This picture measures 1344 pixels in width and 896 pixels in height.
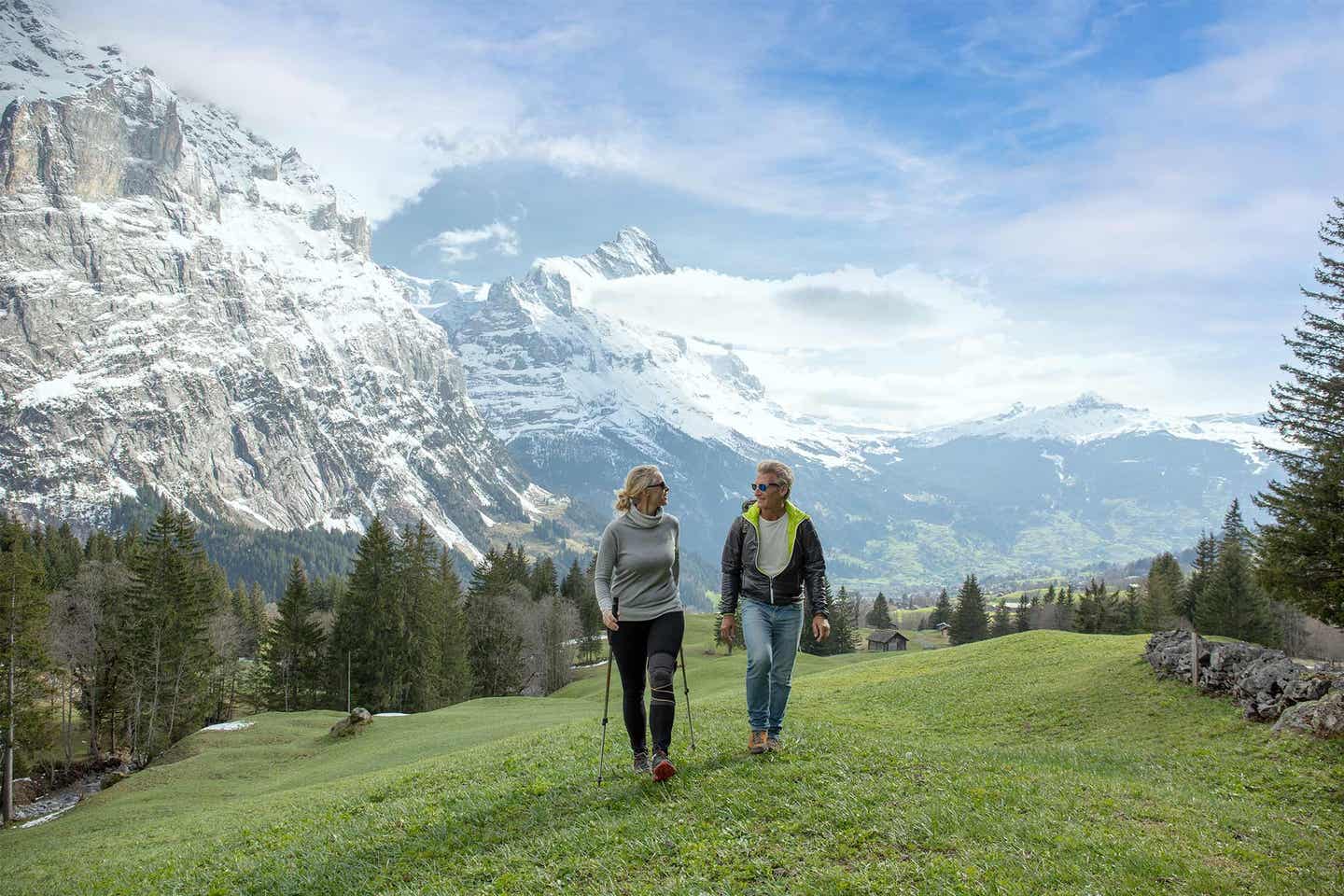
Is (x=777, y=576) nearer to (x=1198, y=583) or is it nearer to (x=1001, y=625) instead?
(x=1198, y=583)

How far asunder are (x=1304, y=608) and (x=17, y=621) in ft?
192

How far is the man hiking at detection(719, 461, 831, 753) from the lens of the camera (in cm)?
1162

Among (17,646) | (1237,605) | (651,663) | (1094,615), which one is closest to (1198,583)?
(1094,615)

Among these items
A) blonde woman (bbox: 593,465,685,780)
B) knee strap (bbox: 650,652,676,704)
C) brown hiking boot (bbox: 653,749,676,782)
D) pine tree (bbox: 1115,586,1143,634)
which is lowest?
pine tree (bbox: 1115,586,1143,634)

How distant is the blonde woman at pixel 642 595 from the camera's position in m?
10.7

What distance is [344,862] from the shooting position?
1009cm

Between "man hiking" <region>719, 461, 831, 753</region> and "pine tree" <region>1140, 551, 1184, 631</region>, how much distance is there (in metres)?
82.5

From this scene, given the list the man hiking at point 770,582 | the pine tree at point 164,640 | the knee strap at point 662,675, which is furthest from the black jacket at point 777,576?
the pine tree at point 164,640

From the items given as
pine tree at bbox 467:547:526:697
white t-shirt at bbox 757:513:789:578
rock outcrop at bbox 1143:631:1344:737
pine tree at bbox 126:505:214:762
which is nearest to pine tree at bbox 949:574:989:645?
pine tree at bbox 467:547:526:697

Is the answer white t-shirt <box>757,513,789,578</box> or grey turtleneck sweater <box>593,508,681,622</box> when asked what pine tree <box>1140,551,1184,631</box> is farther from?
grey turtleneck sweater <box>593,508,681,622</box>

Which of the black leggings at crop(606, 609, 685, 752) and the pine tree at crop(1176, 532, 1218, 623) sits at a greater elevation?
the black leggings at crop(606, 609, 685, 752)

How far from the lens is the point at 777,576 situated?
11.6 metres

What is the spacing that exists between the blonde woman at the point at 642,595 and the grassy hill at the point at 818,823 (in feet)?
3.51

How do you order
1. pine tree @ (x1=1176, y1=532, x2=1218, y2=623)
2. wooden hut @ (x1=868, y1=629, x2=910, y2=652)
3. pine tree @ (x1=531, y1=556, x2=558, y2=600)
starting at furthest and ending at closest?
wooden hut @ (x1=868, y1=629, x2=910, y2=652)
pine tree @ (x1=531, y1=556, x2=558, y2=600)
pine tree @ (x1=1176, y1=532, x2=1218, y2=623)
